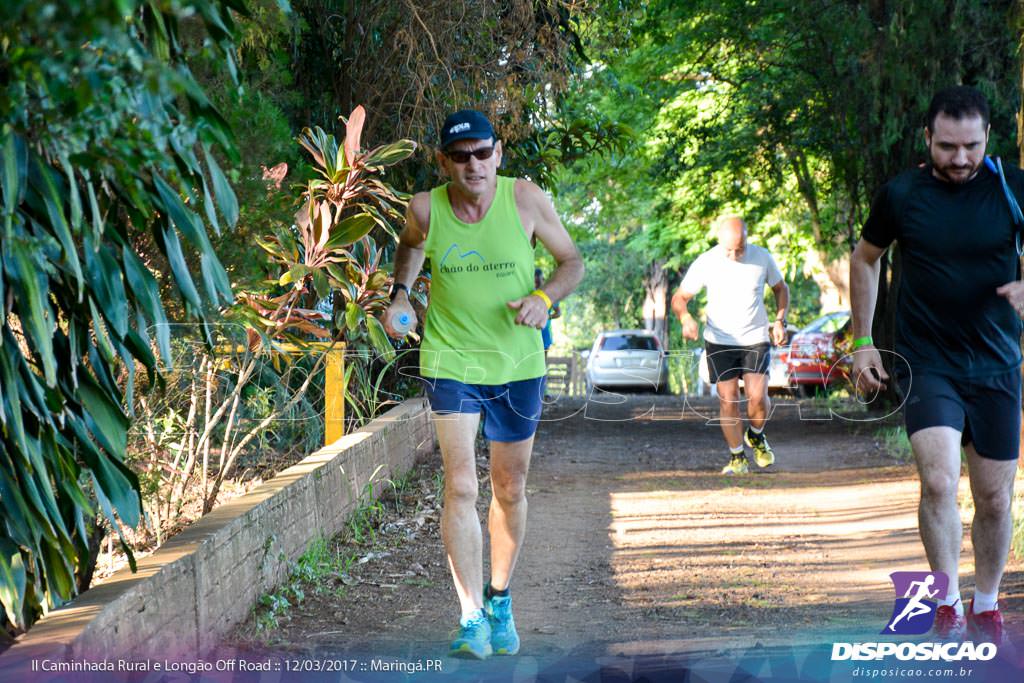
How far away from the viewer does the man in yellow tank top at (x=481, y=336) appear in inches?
215

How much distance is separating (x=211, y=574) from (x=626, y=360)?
31.2 meters

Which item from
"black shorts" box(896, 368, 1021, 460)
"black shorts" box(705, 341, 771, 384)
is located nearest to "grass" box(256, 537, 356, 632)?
"black shorts" box(896, 368, 1021, 460)

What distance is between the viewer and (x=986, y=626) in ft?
17.8

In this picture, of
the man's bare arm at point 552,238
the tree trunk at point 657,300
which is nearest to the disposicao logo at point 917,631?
the man's bare arm at point 552,238

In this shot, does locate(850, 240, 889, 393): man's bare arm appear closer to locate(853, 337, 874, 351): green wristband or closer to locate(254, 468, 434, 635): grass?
locate(853, 337, 874, 351): green wristband

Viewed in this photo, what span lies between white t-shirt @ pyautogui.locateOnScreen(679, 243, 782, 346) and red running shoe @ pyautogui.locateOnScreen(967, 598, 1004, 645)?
5773 millimetres

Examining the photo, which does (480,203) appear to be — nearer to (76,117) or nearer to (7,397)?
(7,397)

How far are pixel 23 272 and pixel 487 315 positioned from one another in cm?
223

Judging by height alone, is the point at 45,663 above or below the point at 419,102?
below

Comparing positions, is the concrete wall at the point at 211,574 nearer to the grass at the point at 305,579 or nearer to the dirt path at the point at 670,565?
the grass at the point at 305,579

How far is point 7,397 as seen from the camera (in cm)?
402

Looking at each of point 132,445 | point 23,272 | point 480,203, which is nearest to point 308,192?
point 132,445

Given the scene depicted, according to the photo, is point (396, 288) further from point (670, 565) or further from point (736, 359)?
point (736, 359)

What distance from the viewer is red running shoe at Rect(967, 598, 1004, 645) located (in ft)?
17.4
